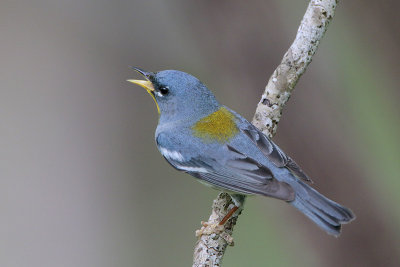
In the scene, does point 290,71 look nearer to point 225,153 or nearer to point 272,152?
point 272,152

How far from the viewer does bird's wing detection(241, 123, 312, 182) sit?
3309mm

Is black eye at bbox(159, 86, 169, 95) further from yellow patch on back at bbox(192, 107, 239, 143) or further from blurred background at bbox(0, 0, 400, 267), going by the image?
blurred background at bbox(0, 0, 400, 267)

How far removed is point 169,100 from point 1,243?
2419 mm

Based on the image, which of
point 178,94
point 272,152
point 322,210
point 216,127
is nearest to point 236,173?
point 272,152

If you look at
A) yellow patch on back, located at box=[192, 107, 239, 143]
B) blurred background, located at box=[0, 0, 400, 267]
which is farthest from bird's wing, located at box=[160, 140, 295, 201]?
blurred background, located at box=[0, 0, 400, 267]

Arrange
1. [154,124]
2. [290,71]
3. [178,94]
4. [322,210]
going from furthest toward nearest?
[154,124], [178,94], [290,71], [322,210]

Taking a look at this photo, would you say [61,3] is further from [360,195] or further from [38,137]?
[360,195]

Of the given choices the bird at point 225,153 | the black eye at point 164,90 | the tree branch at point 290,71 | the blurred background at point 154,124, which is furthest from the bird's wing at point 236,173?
the blurred background at point 154,124

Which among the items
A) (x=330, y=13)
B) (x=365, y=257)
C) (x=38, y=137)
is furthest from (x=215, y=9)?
(x=365, y=257)

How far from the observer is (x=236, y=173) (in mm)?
3262

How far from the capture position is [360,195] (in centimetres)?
430

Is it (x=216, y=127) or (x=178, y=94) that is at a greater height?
(x=178, y=94)

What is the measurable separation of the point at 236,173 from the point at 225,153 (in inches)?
7.4

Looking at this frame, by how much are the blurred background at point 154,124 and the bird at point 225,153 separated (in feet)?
3.29
